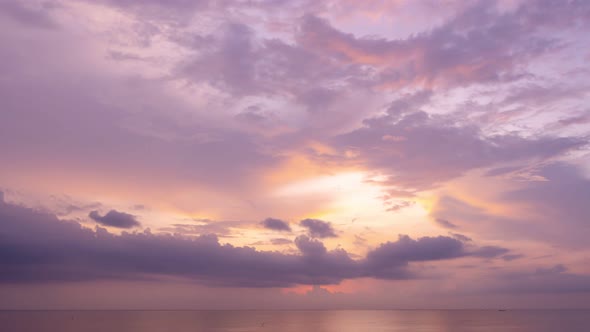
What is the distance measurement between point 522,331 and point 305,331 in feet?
294

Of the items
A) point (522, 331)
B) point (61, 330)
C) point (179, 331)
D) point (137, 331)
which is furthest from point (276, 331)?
point (522, 331)

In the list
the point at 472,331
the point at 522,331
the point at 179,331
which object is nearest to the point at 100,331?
the point at 179,331

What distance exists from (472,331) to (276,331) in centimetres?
8066

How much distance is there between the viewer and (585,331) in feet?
616

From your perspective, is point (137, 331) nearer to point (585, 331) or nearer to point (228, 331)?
point (228, 331)

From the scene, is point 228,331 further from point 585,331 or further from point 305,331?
point 585,331

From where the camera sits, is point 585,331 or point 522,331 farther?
point 522,331

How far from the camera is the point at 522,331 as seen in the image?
655 feet

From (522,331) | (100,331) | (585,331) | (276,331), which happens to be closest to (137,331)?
(100,331)

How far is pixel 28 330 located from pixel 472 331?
17963 centimetres

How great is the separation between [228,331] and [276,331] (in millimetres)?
19684

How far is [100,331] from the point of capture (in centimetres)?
18925

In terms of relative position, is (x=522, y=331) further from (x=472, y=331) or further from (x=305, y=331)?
(x=305, y=331)

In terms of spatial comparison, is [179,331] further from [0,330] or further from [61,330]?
[0,330]
